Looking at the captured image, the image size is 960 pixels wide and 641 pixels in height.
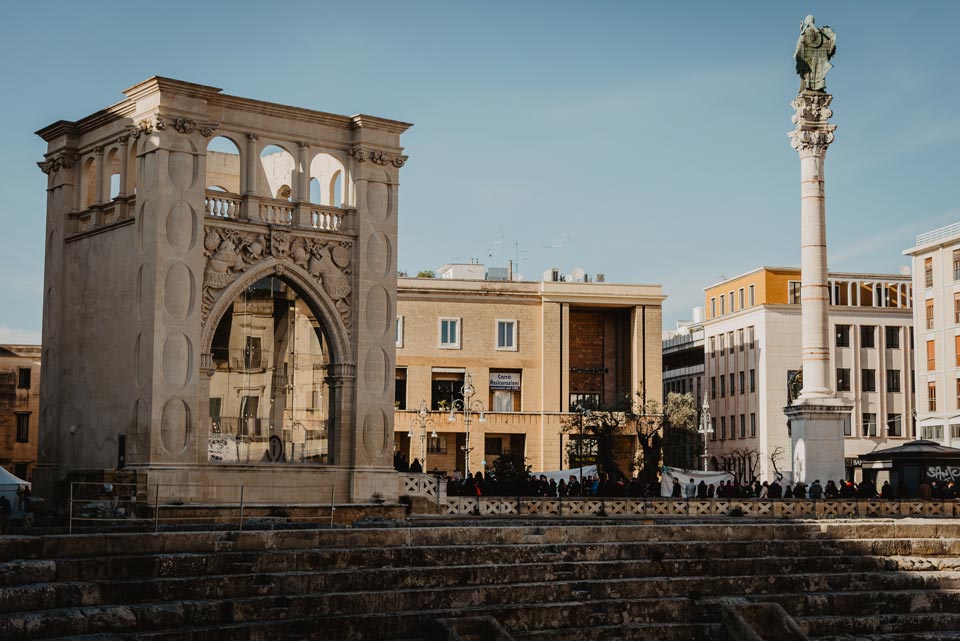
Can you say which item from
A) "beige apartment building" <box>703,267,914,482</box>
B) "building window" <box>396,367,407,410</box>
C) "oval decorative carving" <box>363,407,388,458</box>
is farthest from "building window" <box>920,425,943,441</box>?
"oval decorative carving" <box>363,407,388,458</box>

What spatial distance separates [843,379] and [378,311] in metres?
53.6

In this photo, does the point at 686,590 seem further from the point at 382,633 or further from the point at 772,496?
the point at 772,496

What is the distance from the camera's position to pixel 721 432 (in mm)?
90750

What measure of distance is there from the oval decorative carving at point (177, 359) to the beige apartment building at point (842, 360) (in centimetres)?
5353

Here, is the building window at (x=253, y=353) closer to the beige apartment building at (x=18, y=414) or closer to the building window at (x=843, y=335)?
the beige apartment building at (x=18, y=414)

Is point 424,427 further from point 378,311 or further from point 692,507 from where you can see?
Result: point 692,507

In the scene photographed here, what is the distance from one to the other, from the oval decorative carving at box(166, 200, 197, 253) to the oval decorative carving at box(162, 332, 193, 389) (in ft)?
7.41

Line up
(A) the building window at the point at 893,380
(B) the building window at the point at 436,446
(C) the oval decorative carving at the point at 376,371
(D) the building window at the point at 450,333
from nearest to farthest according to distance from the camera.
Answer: (C) the oval decorative carving at the point at 376,371 < (B) the building window at the point at 436,446 < (D) the building window at the point at 450,333 < (A) the building window at the point at 893,380

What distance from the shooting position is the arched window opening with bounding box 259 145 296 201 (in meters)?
37.8

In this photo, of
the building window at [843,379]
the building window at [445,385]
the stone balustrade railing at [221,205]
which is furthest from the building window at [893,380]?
the stone balustrade railing at [221,205]

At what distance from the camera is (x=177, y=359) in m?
33.9

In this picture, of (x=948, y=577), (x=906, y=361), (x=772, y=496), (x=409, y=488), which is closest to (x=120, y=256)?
(x=409, y=488)

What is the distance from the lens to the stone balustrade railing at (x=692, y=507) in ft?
111

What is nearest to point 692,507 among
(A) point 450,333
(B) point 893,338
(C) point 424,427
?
(C) point 424,427
